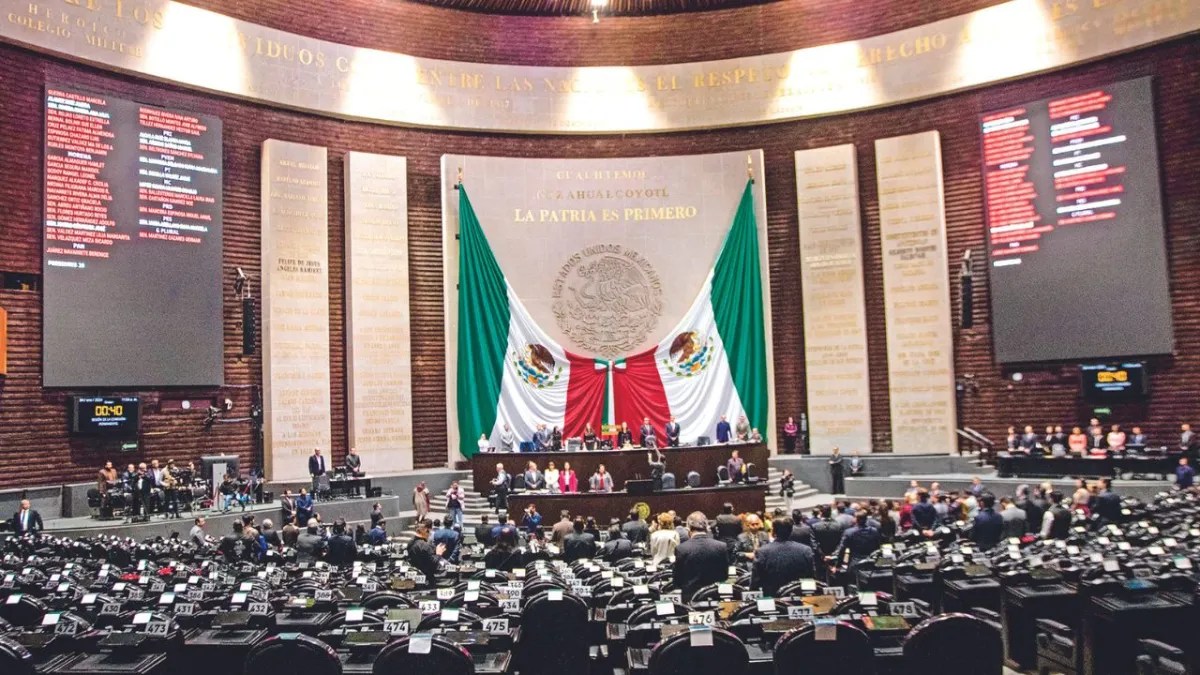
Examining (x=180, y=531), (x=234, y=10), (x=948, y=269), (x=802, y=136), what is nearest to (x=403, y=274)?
(x=234, y=10)

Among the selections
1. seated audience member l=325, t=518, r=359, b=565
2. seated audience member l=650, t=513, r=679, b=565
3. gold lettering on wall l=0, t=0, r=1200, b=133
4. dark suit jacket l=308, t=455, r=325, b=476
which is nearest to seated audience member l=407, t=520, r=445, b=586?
seated audience member l=325, t=518, r=359, b=565

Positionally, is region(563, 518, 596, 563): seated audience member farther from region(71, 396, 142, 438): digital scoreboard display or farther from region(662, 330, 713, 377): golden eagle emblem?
region(662, 330, 713, 377): golden eagle emblem

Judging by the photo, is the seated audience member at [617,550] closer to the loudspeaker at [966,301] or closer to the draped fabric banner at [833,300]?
the draped fabric banner at [833,300]

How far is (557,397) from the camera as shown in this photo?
76.8 ft

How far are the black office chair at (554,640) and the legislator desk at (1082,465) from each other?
619 inches

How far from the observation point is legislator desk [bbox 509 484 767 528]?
17484 mm

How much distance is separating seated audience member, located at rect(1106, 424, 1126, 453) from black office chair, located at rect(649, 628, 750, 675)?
55.3 feet

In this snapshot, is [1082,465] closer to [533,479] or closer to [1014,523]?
[1014,523]

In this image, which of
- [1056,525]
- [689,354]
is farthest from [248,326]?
[1056,525]

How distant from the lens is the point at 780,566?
7.60 meters

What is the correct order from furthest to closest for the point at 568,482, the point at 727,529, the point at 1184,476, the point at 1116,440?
1. the point at 568,482
2. the point at 1116,440
3. the point at 1184,476
4. the point at 727,529

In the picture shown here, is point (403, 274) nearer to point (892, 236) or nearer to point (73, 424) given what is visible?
point (73, 424)

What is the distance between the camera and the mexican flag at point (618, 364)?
23047 millimetres

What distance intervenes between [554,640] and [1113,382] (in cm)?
1813
